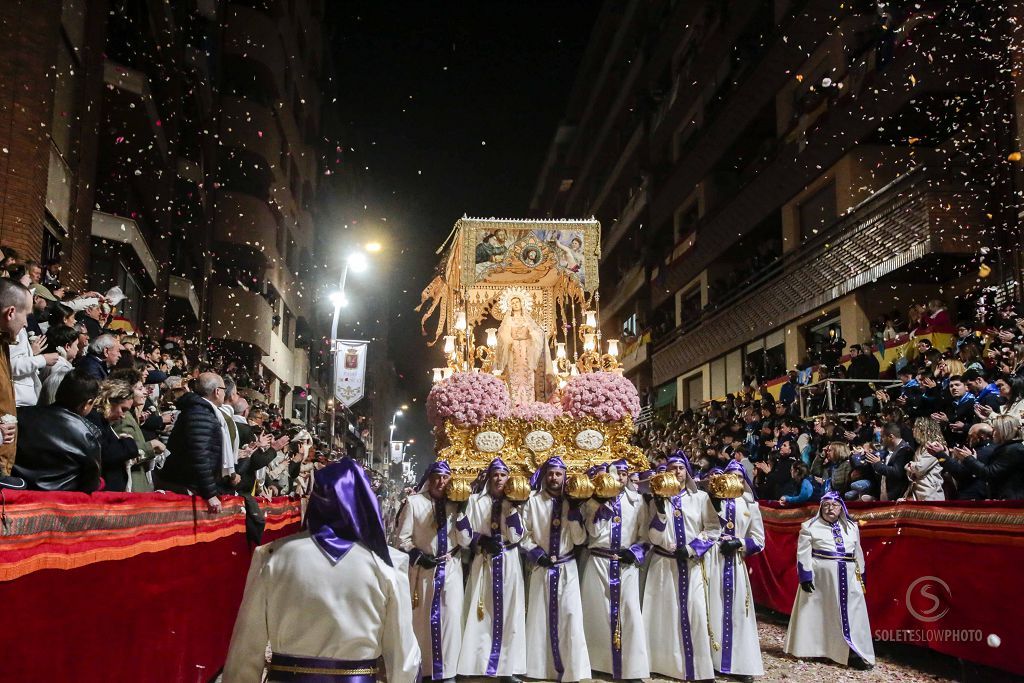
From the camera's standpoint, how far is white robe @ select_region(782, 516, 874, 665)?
8.66 m

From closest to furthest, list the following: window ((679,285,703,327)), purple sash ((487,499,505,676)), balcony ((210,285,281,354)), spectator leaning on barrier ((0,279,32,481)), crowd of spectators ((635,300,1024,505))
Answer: spectator leaning on barrier ((0,279,32,481))
purple sash ((487,499,505,676))
crowd of spectators ((635,300,1024,505))
balcony ((210,285,281,354))
window ((679,285,703,327))

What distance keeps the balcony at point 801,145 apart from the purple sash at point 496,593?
13.3 meters

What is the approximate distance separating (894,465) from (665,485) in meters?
3.26

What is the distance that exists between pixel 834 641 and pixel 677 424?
51.5 feet

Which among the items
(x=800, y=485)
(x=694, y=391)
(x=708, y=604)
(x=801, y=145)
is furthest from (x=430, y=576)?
(x=694, y=391)

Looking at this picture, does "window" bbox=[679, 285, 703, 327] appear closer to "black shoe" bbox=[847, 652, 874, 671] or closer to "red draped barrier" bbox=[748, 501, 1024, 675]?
"red draped barrier" bbox=[748, 501, 1024, 675]

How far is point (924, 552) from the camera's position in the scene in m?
8.31

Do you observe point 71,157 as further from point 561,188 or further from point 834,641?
point 561,188

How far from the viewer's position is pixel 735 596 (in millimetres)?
8359

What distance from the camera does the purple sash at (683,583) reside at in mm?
8133

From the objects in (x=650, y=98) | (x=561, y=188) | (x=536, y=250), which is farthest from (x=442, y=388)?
(x=561, y=188)

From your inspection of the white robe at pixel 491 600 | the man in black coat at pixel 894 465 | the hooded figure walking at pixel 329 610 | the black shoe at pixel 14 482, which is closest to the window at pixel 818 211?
the man in black coat at pixel 894 465

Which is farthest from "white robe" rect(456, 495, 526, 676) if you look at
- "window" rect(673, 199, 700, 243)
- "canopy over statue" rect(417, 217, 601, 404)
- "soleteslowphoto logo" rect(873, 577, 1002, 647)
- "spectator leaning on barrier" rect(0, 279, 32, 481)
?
"window" rect(673, 199, 700, 243)

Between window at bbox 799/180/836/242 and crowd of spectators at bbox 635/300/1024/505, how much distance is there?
401cm
